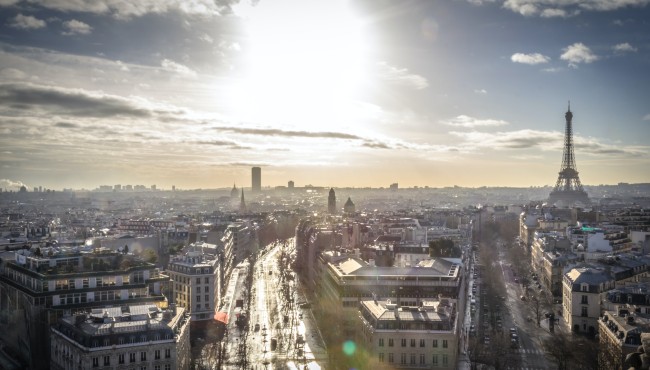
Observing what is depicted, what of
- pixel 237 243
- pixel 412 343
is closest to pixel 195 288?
pixel 412 343

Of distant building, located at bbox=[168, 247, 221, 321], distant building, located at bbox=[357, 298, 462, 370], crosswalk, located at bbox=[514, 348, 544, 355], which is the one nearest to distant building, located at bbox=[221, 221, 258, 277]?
distant building, located at bbox=[168, 247, 221, 321]

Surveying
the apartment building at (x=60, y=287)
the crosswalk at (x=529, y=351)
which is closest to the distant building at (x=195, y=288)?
the apartment building at (x=60, y=287)

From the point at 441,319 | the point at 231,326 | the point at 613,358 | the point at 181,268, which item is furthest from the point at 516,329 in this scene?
the point at 181,268

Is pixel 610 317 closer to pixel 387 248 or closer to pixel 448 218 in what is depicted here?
pixel 387 248

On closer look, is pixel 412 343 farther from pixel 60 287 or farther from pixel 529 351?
pixel 60 287

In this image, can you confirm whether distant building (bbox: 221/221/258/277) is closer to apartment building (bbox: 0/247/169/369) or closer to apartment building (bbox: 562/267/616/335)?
apartment building (bbox: 0/247/169/369)

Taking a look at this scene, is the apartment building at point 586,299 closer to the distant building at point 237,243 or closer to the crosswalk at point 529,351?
the crosswalk at point 529,351

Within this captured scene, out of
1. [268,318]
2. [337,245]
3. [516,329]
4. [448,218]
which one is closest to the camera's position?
[516,329]
